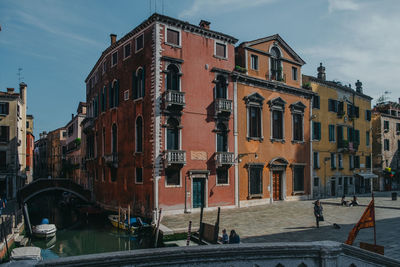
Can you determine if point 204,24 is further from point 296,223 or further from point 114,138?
point 296,223

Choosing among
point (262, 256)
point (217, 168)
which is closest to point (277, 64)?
point (217, 168)

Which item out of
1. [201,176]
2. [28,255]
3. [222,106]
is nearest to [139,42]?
[222,106]

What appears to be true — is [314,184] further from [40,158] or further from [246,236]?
[40,158]

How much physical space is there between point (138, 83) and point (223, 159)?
787 cm

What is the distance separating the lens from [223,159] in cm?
2233

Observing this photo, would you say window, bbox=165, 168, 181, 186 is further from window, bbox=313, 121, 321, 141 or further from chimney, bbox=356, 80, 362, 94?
chimney, bbox=356, 80, 362, 94

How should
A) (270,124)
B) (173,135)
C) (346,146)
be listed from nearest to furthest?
(173,135), (270,124), (346,146)

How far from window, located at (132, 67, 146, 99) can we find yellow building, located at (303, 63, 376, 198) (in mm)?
15062

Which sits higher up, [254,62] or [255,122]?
[254,62]

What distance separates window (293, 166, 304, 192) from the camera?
27.9 meters

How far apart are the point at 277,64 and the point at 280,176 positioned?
925 centimetres

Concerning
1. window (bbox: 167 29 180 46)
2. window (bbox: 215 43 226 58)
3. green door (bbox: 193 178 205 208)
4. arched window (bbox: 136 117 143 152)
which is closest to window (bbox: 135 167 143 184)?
arched window (bbox: 136 117 143 152)

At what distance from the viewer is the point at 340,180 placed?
109 feet

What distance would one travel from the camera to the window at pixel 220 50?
2347 centimetres
